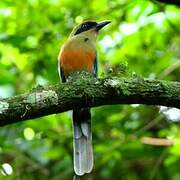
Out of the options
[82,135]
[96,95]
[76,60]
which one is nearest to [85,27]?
[76,60]

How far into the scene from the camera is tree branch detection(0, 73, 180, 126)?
2.99m

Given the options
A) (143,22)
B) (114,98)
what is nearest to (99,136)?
(143,22)

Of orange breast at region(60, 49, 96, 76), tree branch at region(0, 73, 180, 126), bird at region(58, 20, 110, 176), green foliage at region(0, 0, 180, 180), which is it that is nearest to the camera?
Answer: tree branch at region(0, 73, 180, 126)

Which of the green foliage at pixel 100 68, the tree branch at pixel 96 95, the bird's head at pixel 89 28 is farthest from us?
the green foliage at pixel 100 68

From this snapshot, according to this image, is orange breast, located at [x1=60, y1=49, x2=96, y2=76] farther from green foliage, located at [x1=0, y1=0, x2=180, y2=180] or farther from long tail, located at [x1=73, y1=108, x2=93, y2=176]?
green foliage, located at [x1=0, y1=0, x2=180, y2=180]

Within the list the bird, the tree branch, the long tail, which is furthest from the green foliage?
the tree branch

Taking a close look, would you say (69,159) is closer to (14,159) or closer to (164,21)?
(14,159)

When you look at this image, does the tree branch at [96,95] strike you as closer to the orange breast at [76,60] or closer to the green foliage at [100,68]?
the orange breast at [76,60]

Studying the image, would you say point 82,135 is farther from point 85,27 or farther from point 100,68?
point 100,68

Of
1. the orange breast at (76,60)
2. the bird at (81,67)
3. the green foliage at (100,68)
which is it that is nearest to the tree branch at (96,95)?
the bird at (81,67)

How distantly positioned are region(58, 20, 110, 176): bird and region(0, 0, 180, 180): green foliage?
0.70 metres

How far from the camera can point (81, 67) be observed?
4250mm

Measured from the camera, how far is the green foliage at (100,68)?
17.9 ft

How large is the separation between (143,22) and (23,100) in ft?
10.1
